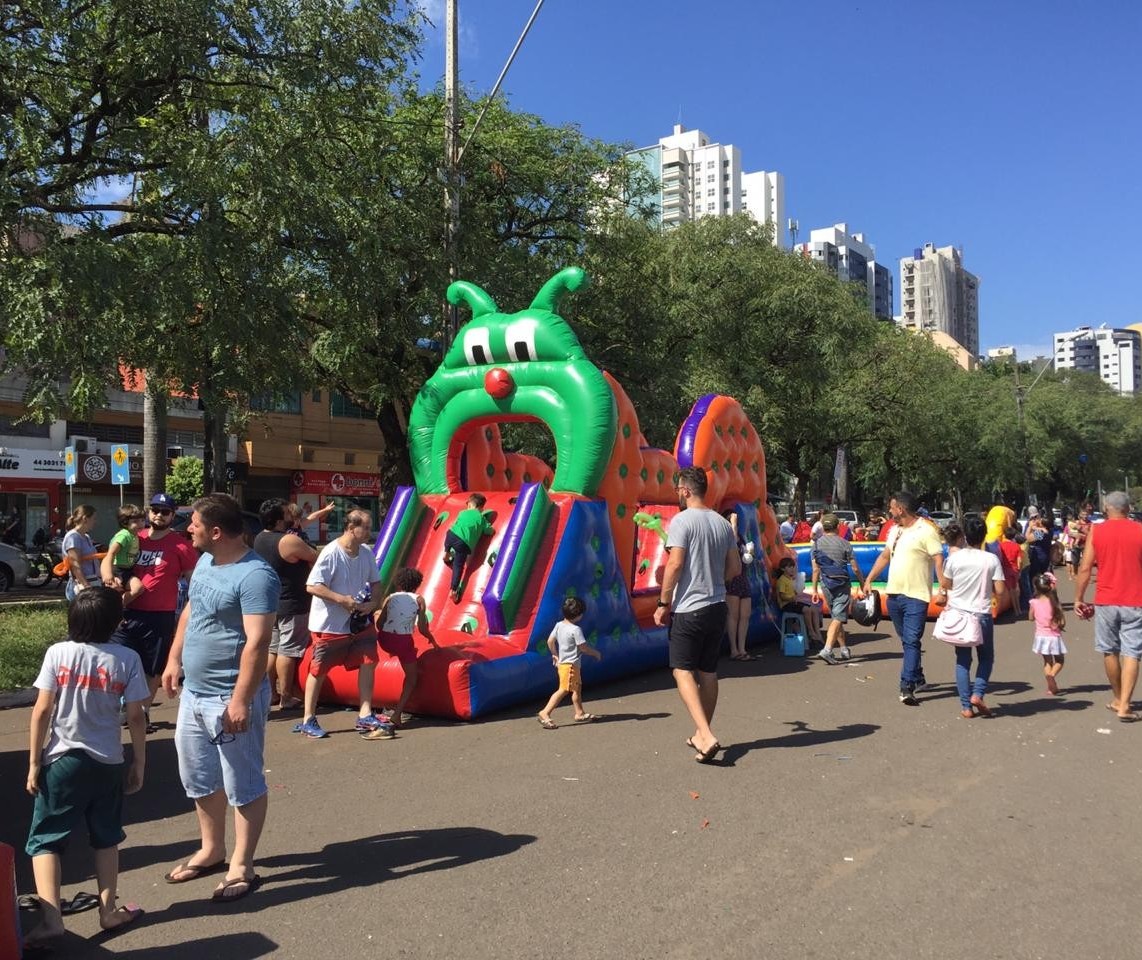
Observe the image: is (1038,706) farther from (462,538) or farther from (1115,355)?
(1115,355)

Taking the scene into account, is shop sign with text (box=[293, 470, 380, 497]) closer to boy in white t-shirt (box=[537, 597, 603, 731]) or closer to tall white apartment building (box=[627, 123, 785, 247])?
boy in white t-shirt (box=[537, 597, 603, 731])

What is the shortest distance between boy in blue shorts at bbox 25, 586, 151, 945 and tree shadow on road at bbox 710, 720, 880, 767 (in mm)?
3568

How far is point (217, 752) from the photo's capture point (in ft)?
13.3

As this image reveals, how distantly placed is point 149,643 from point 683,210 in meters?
117

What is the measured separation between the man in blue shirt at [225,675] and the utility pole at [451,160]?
393 inches

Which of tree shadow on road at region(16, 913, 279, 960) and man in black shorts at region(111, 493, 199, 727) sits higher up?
man in black shorts at region(111, 493, 199, 727)

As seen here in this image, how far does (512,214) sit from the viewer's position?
18.2m

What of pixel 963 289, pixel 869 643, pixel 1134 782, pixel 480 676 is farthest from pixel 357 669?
pixel 963 289

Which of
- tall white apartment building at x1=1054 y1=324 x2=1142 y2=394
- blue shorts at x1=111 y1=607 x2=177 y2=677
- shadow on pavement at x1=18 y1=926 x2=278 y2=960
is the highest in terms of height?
tall white apartment building at x1=1054 y1=324 x2=1142 y2=394

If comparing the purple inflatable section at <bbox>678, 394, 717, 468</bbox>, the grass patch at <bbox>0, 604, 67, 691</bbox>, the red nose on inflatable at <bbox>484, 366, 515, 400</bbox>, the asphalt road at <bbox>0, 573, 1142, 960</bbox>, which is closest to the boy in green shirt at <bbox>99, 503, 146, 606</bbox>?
the asphalt road at <bbox>0, 573, 1142, 960</bbox>

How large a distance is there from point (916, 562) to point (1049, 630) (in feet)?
4.57

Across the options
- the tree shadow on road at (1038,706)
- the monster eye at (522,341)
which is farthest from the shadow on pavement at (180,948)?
the monster eye at (522,341)

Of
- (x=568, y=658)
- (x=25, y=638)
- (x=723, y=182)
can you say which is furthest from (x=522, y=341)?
(x=723, y=182)

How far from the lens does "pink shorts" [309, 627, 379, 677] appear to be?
684 centimetres
